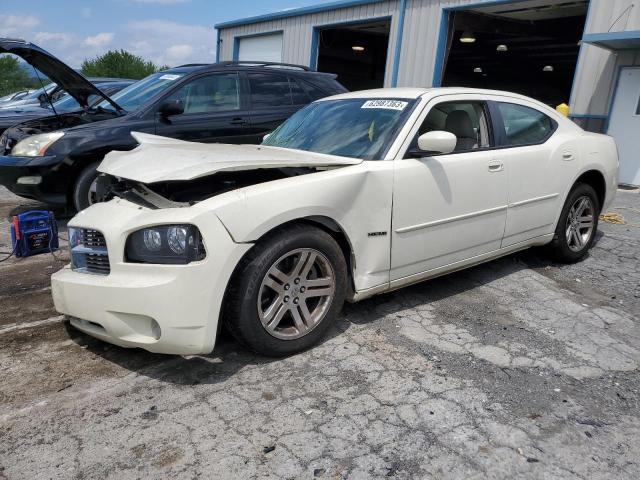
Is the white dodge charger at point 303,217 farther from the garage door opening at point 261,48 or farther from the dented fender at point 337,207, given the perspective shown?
the garage door opening at point 261,48

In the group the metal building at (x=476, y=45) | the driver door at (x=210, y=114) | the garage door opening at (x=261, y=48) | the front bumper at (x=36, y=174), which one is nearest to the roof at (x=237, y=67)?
the driver door at (x=210, y=114)

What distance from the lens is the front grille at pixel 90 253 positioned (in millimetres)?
2805

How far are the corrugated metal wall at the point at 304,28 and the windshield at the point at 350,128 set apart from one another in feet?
34.3

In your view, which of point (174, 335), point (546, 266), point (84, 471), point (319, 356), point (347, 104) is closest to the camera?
point (84, 471)

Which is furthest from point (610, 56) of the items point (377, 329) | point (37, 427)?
point (37, 427)

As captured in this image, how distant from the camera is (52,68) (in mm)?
5684

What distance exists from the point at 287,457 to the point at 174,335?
824 millimetres

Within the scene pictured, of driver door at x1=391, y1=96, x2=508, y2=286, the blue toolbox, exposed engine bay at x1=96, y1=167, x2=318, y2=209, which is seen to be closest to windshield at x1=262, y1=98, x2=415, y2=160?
driver door at x1=391, y1=96, x2=508, y2=286

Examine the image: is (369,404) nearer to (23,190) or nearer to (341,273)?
(341,273)

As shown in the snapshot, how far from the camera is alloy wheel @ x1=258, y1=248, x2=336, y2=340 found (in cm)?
291

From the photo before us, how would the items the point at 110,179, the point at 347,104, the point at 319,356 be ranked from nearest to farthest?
the point at 319,356 < the point at 110,179 < the point at 347,104

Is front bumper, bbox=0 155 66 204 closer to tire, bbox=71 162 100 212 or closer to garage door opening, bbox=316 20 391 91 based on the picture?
tire, bbox=71 162 100 212

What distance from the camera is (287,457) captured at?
222cm

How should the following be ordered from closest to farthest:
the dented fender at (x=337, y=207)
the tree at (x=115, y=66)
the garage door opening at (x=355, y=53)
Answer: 1. the dented fender at (x=337, y=207)
2. the garage door opening at (x=355, y=53)
3. the tree at (x=115, y=66)
